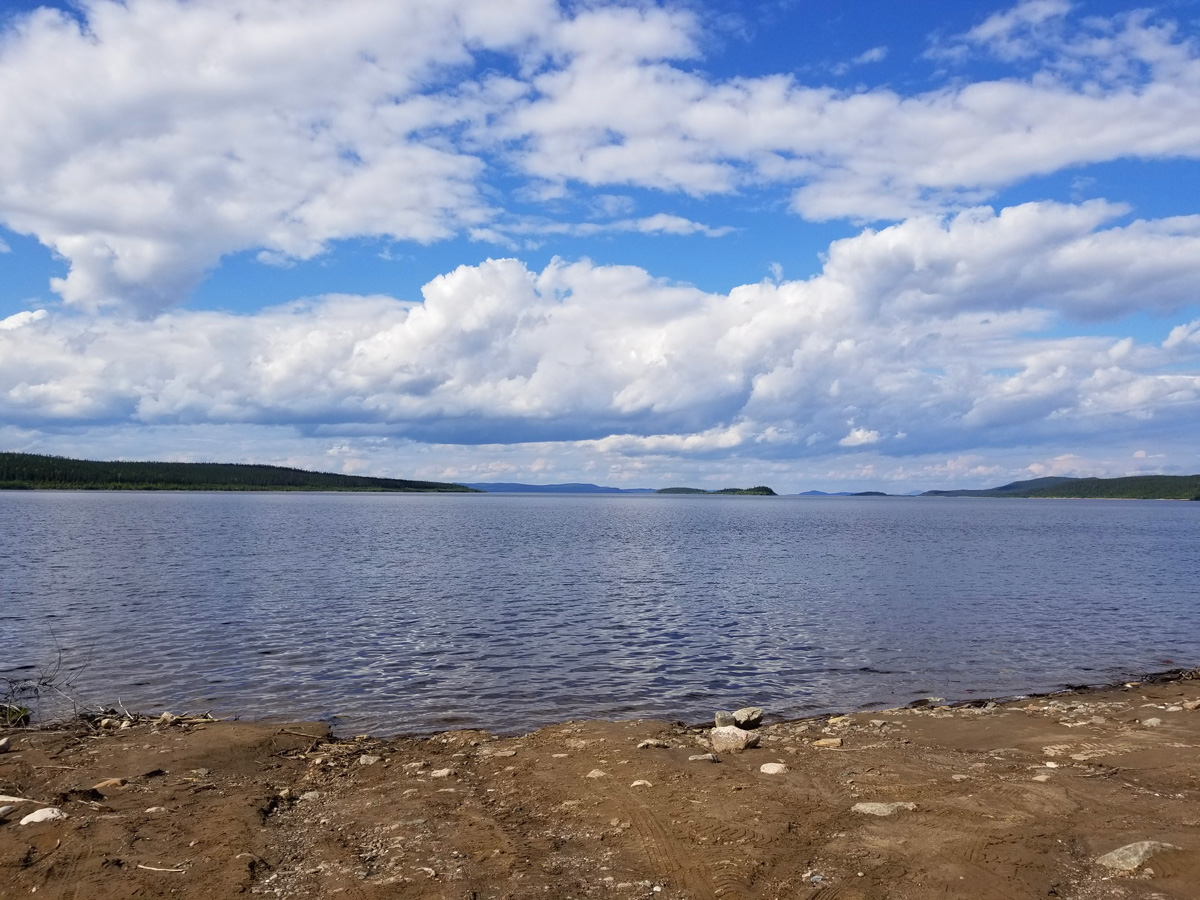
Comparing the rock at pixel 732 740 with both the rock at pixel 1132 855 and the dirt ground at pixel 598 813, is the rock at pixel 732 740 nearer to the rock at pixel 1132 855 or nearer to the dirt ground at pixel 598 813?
the dirt ground at pixel 598 813

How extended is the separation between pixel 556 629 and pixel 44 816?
2239cm

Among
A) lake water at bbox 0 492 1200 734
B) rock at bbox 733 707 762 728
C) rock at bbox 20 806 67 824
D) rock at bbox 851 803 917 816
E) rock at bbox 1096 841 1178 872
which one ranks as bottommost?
lake water at bbox 0 492 1200 734

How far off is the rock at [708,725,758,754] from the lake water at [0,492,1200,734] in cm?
382

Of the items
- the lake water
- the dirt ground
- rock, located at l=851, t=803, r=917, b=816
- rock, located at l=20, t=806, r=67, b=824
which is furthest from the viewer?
the lake water

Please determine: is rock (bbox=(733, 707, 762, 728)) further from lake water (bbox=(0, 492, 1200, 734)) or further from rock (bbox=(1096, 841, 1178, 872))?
rock (bbox=(1096, 841, 1178, 872))

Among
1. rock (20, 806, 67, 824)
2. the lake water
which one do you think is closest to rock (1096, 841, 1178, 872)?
the lake water

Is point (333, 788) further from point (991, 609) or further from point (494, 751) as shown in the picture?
point (991, 609)

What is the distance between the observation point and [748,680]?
81.9 feet

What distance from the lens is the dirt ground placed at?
32.5ft

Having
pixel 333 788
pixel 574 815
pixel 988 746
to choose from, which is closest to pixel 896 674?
pixel 988 746

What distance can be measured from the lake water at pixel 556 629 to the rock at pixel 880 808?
8.41 m

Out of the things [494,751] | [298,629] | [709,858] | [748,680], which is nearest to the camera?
[709,858]

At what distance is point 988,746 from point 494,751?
35.0ft

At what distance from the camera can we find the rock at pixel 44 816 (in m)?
11.6
